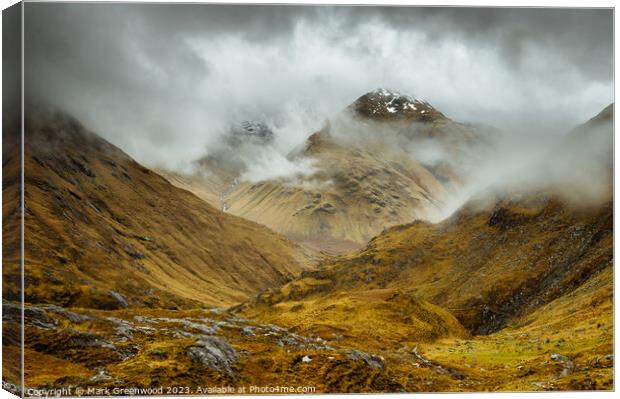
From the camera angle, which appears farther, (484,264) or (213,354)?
(484,264)

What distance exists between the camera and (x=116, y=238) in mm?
80125

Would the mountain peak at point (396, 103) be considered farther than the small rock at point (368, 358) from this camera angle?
Yes

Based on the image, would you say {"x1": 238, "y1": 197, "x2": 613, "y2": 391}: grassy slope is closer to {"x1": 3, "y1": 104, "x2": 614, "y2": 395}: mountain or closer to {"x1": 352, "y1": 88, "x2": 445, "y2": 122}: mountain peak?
{"x1": 3, "y1": 104, "x2": 614, "y2": 395}: mountain

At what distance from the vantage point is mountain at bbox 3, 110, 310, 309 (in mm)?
38469

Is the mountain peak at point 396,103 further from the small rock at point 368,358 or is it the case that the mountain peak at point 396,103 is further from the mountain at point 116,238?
the mountain at point 116,238

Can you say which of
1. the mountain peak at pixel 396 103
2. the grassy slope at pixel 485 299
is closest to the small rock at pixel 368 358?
the grassy slope at pixel 485 299

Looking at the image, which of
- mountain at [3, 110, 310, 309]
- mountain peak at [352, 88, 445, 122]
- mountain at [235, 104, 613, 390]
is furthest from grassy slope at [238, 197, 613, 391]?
mountain at [3, 110, 310, 309]

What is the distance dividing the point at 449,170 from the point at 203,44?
116214 millimetres

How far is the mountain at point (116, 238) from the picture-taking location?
126 feet

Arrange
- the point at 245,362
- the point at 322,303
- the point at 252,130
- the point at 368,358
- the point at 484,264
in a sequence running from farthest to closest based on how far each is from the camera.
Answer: the point at 252,130 < the point at 484,264 < the point at 322,303 < the point at 368,358 < the point at 245,362

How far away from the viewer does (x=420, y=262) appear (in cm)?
6938

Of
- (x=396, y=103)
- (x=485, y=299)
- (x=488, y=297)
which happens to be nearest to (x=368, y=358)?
(x=485, y=299)

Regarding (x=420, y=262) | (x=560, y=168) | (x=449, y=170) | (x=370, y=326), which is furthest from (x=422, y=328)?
(x=449, y=170)

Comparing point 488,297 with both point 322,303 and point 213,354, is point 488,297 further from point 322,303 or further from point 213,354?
point 213,354
